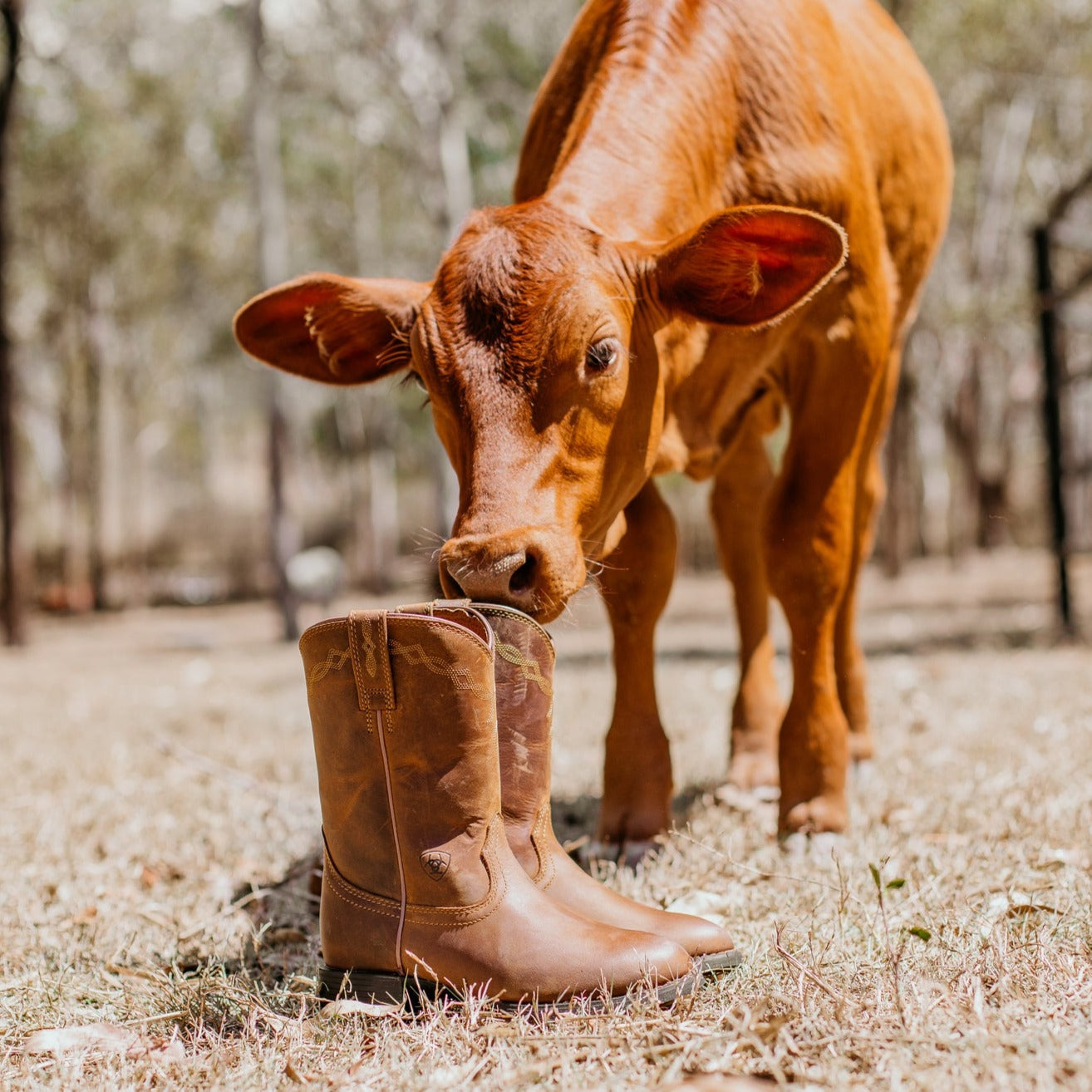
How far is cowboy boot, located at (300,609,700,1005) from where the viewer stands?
6.93 ft

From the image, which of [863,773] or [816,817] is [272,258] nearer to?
[863,773]

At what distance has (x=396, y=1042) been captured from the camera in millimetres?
2023

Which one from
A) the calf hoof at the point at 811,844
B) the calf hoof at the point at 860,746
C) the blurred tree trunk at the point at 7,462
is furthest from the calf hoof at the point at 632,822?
the blurred tree trunk at the point at 7,462

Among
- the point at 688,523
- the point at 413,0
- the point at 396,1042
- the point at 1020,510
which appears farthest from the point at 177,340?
the point at 396,1042

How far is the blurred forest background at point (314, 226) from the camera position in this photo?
51.5ft

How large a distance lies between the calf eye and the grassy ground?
3.58ft

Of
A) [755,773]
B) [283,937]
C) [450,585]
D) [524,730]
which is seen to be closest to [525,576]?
[450,585]

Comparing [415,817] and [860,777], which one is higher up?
[415,817]

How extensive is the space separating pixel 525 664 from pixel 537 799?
28 cm

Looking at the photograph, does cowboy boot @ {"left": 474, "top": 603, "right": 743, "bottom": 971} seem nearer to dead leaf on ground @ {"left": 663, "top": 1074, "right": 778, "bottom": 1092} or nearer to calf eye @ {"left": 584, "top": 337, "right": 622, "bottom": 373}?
dead leaf on ground @ {"left": 663, "top": 1074, "right": 778, "bottom": 1092}

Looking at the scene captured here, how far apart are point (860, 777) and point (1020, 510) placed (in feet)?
94.7

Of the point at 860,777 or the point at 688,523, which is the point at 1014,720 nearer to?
the point at 860,777

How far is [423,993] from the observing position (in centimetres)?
214

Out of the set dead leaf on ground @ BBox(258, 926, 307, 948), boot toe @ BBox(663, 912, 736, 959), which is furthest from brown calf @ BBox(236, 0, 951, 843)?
dead leaf on ground @ BBox(258, 926, 307, 948)
